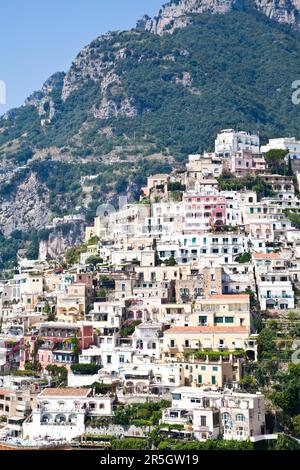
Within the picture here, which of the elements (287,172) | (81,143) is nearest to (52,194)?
(81,143)

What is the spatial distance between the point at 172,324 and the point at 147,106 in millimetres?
66699

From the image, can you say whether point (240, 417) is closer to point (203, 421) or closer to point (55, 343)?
point (203, 421)

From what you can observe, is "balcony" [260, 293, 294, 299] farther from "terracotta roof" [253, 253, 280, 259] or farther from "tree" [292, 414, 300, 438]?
"tree" [292, 414, 300, 438]

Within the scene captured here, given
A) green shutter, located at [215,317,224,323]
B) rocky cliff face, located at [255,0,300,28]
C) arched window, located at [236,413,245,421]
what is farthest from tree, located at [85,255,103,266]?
rocky cliff face, located at [255,0,300,28]

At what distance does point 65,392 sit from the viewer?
44.2 m

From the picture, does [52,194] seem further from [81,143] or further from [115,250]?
[115,250]

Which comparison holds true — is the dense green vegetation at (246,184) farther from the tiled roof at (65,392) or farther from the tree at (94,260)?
the tiled roof at (65,392)

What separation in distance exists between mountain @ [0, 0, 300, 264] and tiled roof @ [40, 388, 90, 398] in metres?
50.3

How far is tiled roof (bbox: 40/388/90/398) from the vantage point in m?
43.8

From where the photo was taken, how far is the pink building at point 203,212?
59.4m

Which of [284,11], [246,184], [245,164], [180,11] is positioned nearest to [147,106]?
[180,11]

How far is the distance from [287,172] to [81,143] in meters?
46.7

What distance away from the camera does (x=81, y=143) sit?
367 ft

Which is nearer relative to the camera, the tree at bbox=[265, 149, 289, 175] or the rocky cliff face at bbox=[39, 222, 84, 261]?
the tree at bbox=[265, 149, 289, 175]
